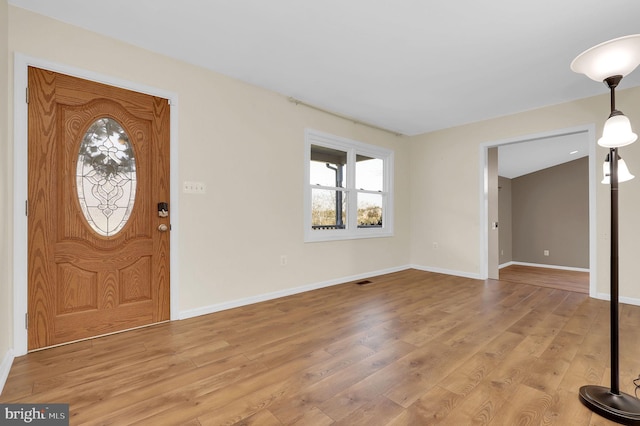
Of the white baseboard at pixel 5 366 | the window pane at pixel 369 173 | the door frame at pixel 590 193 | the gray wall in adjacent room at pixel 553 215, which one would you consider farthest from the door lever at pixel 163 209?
the gray wall in adjacent room at pixel 553 215

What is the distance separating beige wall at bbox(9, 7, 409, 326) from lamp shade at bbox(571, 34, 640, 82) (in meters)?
2.89

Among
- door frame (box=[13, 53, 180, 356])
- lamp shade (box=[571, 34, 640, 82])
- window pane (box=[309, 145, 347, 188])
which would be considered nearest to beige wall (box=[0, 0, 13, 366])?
door frame (box=[13, 53, 180, 356])

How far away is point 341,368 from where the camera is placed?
77.7 inches

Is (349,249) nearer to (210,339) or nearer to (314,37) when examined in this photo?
(210,339)

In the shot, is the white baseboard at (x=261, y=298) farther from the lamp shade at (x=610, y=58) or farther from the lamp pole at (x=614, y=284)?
the lamp shade at (x=610, y=58)

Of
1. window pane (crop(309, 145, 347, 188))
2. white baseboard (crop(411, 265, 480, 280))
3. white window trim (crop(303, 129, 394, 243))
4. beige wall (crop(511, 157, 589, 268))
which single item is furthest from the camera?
beige wall (crop(511, 157, 589, 268))

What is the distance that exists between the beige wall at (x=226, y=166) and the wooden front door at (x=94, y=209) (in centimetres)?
19

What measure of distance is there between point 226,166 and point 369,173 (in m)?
2.71

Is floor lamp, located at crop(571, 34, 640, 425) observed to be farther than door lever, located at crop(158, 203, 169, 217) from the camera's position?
No

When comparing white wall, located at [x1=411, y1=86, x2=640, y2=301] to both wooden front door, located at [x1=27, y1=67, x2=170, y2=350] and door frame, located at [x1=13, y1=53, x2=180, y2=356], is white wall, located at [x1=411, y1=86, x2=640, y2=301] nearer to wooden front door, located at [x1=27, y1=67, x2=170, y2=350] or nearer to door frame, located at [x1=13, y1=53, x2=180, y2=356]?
wooden front door, located at [x1=27, y1=67, x2=170, y2=350]

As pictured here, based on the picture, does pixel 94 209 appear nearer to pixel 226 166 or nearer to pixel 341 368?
pixel 226 166

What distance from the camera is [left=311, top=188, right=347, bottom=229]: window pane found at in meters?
4.29

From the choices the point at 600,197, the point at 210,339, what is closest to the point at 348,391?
the point at 210,339

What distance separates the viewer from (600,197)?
3.62 meters
